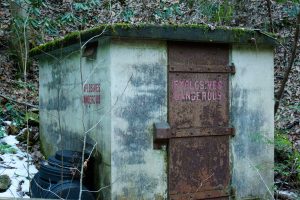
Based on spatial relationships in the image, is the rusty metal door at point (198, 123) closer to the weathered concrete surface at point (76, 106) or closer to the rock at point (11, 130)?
the weathered concrete surface at point (76, 106)

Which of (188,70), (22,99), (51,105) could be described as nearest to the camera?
(188,70)

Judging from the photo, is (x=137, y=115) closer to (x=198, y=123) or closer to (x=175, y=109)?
(x=175, y=109)

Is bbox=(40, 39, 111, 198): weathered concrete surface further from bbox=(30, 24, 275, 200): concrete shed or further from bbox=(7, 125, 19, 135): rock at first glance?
bbox=(7, 125, 19, 135): rock

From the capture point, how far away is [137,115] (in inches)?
204

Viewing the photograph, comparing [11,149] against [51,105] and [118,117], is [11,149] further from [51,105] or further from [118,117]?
[118,117]

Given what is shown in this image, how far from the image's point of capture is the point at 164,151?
5.34 m

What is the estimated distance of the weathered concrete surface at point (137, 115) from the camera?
5035 millimetres

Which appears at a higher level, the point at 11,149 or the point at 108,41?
the point at 108,41

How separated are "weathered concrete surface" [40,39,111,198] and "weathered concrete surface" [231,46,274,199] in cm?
183

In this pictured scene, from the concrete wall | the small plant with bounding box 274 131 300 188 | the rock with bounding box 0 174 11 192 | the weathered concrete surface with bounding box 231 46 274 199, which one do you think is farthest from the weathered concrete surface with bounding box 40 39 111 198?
the small plant with bounding box 274 131 300 188

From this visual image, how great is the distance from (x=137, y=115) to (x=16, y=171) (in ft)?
9.38

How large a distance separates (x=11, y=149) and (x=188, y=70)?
390 centimetres

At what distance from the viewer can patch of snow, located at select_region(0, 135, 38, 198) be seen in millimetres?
6115

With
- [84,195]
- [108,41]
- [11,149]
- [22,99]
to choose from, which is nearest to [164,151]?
[84,195]
